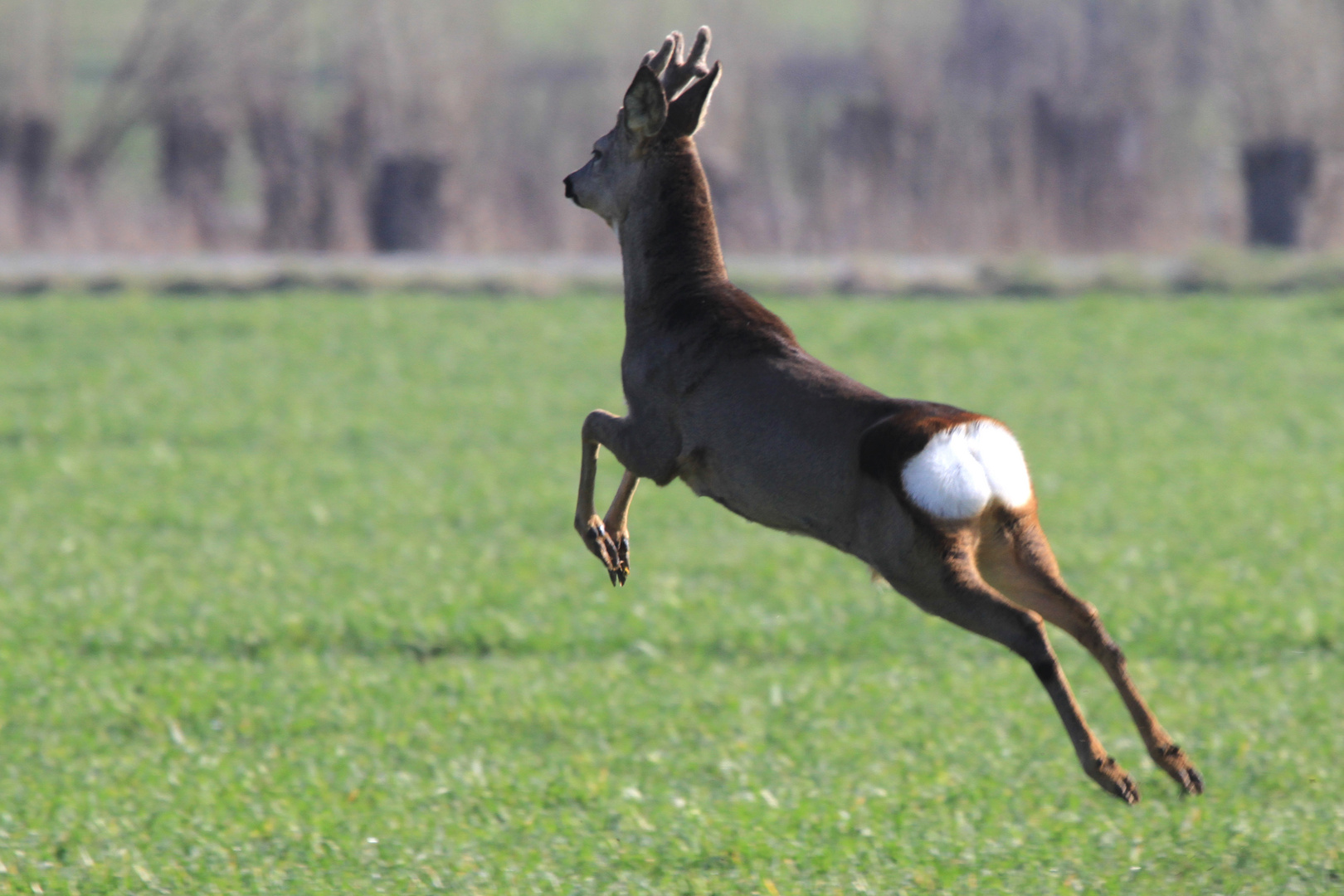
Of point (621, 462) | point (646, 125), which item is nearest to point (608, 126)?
point (646, 125)

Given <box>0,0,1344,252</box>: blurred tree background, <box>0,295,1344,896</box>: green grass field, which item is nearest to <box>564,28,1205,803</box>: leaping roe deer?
<box>0,295,1344,896</box>: green grass field

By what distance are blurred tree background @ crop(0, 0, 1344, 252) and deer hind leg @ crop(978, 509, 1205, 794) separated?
32.5 meters

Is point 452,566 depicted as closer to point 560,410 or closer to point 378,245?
point 560,410

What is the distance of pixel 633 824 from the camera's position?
8.32 m

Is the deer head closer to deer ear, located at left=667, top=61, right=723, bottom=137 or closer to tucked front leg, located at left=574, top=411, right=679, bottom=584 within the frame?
deer ear, located at left=667, top=61, right=723, bottom=137

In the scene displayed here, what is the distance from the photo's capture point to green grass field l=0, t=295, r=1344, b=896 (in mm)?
7945

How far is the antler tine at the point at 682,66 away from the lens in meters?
5.00

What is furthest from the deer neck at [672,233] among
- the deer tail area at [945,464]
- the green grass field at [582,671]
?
the green grass field at [582,671]

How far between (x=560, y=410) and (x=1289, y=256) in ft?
60.3

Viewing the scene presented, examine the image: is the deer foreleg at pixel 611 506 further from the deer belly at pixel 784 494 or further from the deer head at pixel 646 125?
the deer head at pixel 646 125

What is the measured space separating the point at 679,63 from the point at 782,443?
3.91 ft

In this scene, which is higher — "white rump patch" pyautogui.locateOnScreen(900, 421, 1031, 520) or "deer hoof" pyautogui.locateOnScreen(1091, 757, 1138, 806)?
"white rump patch" pyautogui.locateOnScreen(900, 421, 1031, 520)

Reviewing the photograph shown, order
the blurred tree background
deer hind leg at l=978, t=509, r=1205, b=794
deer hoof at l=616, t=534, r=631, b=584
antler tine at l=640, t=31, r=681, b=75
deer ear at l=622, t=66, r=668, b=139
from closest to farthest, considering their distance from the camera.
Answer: deer hind leg at l=978, t=509, r=1205, b=794 → deer ear at l=622, t=66, r=668, b=139 → antler tine at l=640, t=31, r=681, b=75 → deer hoof at l=616, t=534, r=631, b=584 → the blurred tree background

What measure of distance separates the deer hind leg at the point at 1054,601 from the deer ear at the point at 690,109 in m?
1.41
